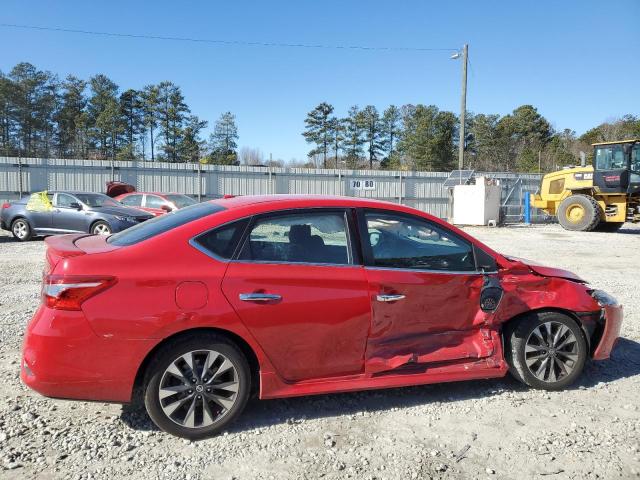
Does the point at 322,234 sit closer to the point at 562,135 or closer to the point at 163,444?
the point at 163,444

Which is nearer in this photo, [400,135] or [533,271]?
[533,271]

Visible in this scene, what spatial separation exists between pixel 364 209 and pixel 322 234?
15.0 inches

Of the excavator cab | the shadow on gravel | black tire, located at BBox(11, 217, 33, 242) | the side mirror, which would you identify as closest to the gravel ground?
the shadow on gravel

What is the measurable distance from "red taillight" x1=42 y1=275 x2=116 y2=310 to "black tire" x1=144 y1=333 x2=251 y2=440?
0.54 meters

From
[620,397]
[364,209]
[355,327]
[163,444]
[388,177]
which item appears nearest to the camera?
[163,444]

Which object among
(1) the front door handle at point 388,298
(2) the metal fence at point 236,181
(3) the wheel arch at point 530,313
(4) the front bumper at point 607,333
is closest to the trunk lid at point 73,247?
(1) the front door handle at point 388,298

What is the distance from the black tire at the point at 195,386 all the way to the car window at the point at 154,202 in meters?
12.9

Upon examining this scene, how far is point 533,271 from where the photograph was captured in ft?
12.7

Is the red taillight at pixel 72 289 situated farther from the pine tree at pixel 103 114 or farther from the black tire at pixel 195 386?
the pine tree at pixel 103 114

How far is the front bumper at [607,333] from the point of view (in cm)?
399

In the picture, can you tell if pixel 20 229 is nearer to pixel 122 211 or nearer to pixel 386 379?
pixel 122 211

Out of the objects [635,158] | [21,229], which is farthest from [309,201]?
[635,158]

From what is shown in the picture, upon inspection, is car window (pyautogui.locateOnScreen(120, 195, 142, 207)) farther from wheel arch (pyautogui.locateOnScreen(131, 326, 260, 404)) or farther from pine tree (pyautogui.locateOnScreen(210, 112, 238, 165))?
pine tree (pyautogui.locateOnScreen(210, 112, 238, 165))

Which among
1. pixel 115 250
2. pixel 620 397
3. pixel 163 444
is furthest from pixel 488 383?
pixel 115 250
